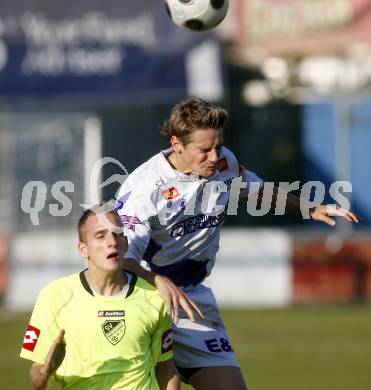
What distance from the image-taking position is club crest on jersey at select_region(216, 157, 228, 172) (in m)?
6.96

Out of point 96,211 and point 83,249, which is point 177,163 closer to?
point 96,211

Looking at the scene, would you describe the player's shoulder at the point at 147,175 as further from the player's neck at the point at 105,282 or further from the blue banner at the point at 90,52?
the blue banner at the point at 90,52

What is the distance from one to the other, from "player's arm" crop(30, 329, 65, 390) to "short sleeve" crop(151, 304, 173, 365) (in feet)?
1.95

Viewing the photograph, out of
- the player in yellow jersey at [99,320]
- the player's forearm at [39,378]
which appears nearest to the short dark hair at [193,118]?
the player in yellow jersey at [99,320]

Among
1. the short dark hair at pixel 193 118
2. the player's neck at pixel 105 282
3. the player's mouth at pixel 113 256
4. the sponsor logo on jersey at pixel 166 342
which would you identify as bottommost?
the sponsor logo on jersey at pixel 166 342

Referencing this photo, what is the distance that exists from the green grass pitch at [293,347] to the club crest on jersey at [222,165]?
5.14m

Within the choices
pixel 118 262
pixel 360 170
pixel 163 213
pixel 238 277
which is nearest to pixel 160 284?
pixel 118 262

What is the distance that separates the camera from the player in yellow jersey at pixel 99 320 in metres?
6.12

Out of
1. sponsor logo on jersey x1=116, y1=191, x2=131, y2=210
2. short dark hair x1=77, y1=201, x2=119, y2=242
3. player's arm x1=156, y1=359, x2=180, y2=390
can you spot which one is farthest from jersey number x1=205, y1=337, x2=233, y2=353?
short dark hair x1=77, y1=201, x2=119, y2=242

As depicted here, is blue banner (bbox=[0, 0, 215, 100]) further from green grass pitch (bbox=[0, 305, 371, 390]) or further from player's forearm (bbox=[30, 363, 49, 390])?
player's forearm (bbox=[30, 363, 49, 390])

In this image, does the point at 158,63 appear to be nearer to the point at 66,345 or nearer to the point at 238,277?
the point at 238,277

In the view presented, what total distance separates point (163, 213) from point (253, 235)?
472 inches

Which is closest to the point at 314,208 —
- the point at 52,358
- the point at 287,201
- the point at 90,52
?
the point at 287,201

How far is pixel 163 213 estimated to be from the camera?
6699 mm
